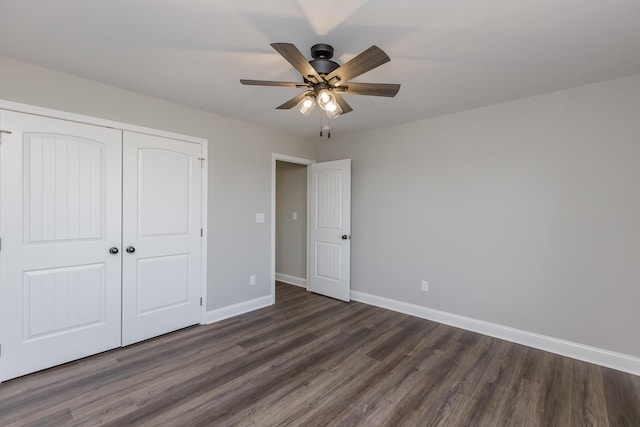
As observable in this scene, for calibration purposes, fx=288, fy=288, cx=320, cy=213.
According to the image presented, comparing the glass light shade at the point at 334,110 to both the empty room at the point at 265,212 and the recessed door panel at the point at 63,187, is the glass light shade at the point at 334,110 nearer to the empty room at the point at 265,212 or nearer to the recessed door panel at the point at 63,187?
the empty room at the point at 265,212

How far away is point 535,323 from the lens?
2.83 metres

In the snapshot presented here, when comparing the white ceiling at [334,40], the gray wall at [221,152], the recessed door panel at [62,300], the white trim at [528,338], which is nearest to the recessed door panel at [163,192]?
the gray wall at [221,152]

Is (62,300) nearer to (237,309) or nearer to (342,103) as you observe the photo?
(237,309)

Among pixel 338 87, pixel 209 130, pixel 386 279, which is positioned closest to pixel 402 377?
pixel 386 279

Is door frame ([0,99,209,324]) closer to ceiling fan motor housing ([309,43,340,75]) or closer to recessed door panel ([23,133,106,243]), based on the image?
recessed door panel ([23,133,106,243])

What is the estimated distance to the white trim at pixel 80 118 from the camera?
Result: 7.24 feet

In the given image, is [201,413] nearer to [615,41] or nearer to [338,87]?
[338,87]

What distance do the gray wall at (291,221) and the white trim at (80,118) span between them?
2.12 metres

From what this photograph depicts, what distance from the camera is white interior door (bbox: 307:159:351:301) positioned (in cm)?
414

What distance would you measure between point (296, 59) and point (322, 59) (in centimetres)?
42

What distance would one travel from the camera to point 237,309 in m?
3.62

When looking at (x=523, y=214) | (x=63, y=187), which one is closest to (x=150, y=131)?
(x=63, y=187)

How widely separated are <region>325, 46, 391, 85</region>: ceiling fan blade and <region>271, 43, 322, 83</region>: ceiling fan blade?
10 cm

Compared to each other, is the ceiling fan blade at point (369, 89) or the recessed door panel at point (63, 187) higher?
the ceiling fan blade at point (369, 89)
